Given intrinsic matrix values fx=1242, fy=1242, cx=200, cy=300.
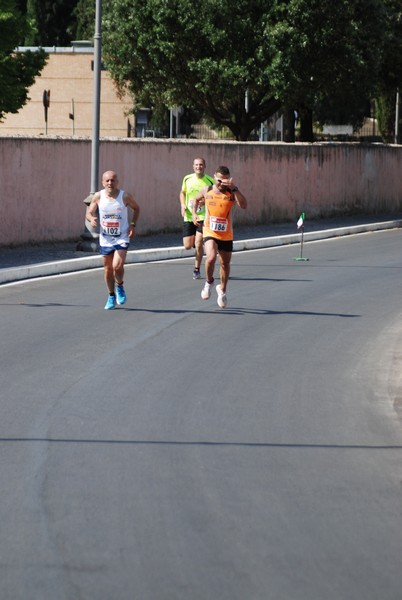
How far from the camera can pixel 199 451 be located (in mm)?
8438

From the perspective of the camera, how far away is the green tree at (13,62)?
5072cm

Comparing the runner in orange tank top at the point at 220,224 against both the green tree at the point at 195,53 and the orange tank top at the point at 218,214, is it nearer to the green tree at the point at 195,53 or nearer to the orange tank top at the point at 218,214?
the orange tank top at the point at 218,214

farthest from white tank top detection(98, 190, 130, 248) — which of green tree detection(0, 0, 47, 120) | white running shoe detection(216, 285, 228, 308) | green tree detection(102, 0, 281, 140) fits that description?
green tree detection(0, 0, 47, 120)

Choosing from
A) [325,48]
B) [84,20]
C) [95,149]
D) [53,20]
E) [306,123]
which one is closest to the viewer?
[95,149]

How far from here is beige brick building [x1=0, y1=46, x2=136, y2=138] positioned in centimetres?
6850

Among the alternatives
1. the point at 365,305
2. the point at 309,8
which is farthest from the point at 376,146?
the point at 365,305

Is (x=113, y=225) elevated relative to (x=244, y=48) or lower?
lower

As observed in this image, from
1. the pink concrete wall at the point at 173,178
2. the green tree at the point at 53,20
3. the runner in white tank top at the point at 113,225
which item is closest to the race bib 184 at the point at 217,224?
the runner in white tank top at the point at 113,225

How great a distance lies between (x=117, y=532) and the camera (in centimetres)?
643

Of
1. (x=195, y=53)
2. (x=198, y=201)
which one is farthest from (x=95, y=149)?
(x=195, y=53)

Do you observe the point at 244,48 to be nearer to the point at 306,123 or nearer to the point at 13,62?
the point at 306,123

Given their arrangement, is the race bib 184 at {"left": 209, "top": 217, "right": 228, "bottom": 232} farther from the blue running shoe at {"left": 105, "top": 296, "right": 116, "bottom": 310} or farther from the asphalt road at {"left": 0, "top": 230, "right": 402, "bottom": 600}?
the blue running shoe at {"left": 105, "top": 296, "right": 116, "bottom": 310}

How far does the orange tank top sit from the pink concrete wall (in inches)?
339

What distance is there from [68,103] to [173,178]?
41311mm
